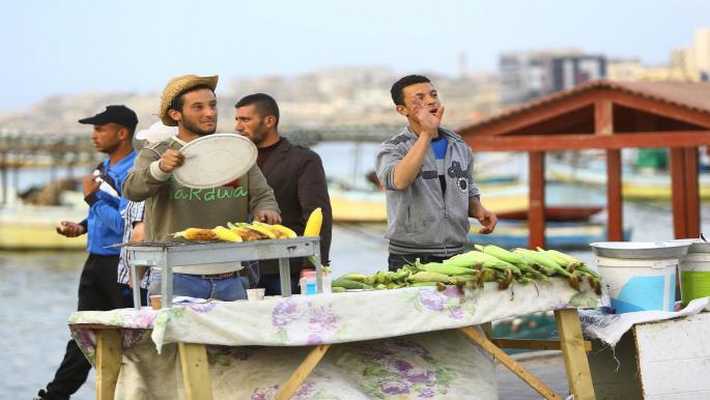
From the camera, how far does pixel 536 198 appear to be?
18.3 meters

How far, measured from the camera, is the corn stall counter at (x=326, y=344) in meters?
5.52

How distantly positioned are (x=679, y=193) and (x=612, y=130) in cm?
153

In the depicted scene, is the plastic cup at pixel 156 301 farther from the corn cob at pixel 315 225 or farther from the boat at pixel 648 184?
the boat at pixel 648 184

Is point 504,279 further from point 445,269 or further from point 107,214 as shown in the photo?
point 107,214

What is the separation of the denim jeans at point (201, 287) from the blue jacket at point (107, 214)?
178 centimetres

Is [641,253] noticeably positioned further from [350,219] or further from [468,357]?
[350,219]

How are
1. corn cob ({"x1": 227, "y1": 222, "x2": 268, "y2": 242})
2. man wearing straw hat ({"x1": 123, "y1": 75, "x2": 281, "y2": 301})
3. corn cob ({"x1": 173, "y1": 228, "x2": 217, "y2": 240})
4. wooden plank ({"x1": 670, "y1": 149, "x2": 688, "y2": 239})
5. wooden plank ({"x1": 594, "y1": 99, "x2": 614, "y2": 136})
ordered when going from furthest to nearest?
wooden plank ({"x1": 670, "y1": 149, "x2": 688, "y2": 239})
wooden plank ({"x1": 594, "y1": 99, "x2": 614, "y2": 136})
man wearing straw hat ({"x1": 123, "y1": 75, "x2": 281, "y2": 301})
corn cob ({"x1": 227, "y1": 222, "x2": 268, "y2": 242})
corn cob ({"x1": 173, "y1": 228, "x2": 217, "y2": 240})

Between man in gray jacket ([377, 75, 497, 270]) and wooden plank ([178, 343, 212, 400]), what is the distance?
5.26 feet

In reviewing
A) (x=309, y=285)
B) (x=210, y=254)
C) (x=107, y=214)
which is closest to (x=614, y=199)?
(x=107, y=214)

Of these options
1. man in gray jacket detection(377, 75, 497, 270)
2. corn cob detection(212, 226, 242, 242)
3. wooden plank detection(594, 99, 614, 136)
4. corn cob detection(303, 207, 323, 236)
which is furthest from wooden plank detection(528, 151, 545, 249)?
corn cob detection(212, 226, 242, 242)

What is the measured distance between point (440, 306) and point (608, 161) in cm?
1357

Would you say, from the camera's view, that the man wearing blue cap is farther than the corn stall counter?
Yes

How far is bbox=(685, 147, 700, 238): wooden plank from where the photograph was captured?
17.0 metres

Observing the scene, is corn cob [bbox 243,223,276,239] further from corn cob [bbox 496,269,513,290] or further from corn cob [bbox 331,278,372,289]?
corn cob [bbox 496,269,513,290]
